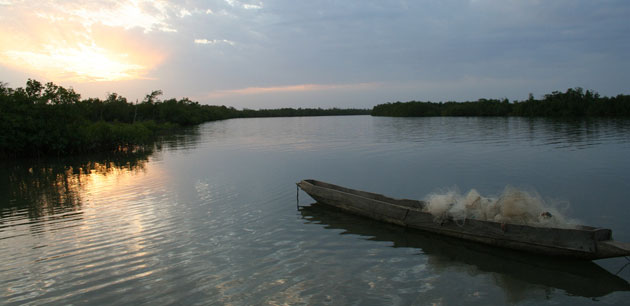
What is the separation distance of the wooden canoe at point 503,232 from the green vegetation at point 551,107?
76.8m

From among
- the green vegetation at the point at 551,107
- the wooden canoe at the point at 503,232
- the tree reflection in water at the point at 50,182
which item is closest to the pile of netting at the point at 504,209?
the wooden canoe at the point at 503,232

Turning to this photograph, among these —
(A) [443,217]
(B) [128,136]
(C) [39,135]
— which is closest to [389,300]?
(A) [443,217]

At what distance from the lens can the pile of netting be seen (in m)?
6.83

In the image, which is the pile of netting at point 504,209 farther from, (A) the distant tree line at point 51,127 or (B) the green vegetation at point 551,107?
(B) the green vegetation at point 551,107

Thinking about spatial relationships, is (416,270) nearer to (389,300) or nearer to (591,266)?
(389,300)

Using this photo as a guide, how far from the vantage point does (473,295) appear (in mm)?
5520

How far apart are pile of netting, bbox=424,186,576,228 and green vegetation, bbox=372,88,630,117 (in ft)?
251

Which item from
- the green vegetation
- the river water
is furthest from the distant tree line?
the green vegetation

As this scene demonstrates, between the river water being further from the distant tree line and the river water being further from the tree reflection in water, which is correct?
the distant tree line

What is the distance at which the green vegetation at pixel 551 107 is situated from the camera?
2719 inches

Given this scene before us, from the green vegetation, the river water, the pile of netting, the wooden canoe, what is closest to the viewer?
the river water

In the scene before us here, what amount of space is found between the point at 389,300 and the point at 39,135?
2661cm

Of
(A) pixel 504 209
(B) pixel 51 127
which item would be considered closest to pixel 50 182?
(B) pixel 51 127

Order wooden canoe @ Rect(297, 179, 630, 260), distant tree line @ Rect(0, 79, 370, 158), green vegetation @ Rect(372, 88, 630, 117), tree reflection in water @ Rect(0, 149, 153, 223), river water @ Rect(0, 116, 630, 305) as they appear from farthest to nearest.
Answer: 1. green vegetation @ Rect(372, 88, 630, 117)
2. distant tree line @ Rect(0, 79, 370, 158)
3. tree reflection in water @ Rect(0, 149, 153, 223)
4. wooden canoe @ Rect(297, 179, 630, 260)
5. river water @ Rect(0, 116, 630, 305)
